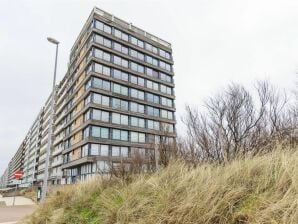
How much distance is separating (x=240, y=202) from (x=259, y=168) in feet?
2.74

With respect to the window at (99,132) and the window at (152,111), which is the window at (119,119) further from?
the window at (152,111)

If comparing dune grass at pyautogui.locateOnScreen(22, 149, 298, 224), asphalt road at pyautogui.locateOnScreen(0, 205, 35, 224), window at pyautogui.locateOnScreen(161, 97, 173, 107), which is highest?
window at pyautogui.locateOnScreen(161, 97, 173, 107)

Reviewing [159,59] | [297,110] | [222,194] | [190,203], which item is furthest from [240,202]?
[159,59]

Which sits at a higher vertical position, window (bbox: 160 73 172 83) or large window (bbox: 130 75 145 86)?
window (bbox: 160 73 172 83)

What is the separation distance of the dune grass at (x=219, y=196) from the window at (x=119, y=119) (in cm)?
4010

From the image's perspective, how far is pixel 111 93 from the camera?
4744 cm

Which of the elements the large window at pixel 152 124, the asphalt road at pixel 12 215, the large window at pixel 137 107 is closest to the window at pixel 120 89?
the large window at pixel 137 107

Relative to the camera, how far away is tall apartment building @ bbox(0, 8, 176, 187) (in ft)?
146

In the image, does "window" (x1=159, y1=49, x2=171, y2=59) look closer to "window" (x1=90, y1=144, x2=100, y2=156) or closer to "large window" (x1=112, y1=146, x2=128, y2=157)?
"large window" (x1=112, y1=146, x2=128, y2=157)

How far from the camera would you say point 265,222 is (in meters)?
3.22

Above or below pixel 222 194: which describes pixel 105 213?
below

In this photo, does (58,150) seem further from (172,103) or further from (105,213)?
(105,213)

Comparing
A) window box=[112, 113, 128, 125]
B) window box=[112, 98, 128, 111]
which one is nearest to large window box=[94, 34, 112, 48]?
window box=[112, 98, 128, 111]

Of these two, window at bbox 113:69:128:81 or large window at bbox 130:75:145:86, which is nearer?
window at bbox 113:69:128:81
